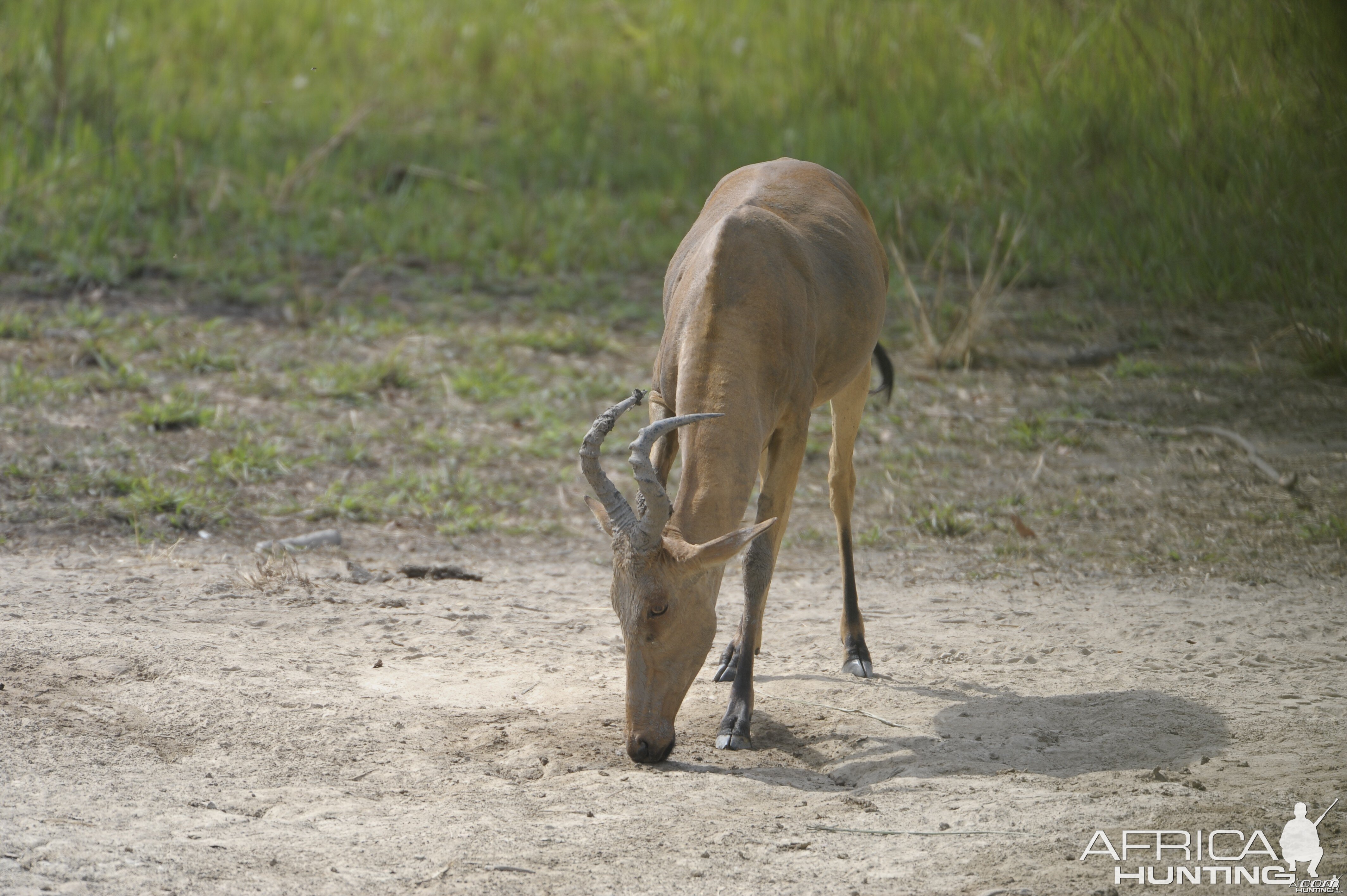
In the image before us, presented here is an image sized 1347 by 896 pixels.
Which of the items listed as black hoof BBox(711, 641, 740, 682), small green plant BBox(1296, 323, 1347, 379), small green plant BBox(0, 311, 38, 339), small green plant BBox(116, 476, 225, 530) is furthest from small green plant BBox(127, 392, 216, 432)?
small green plant BBox(1296, 323, 1347, 379)

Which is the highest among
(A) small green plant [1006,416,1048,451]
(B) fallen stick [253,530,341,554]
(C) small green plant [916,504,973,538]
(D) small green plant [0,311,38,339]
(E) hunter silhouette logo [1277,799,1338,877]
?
(E) hunter silhouette logo [1277,799,1338,877]

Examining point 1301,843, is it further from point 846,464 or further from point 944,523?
point 944,523

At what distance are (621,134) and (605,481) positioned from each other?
8.98m

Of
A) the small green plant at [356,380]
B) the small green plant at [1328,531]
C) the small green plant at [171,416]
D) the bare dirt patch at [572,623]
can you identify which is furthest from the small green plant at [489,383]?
the small green plant at [1328,531]

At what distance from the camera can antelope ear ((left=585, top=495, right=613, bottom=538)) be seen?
4.30 metres

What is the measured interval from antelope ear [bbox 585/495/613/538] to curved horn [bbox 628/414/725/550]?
0.28 meters

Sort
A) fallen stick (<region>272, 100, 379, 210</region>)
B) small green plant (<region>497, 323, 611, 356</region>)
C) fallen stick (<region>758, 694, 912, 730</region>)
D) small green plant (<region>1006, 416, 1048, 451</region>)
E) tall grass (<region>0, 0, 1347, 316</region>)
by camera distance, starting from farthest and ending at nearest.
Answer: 1. fallen stick (<region>272, 100, 379, 210</region>)
2. tall grass (<region>0, 0, 1347, 316</region>)
3. small green plant (<region>497, 323, 611, 356</region>)
4. small green plant (<region>1006, 416, 1048, 451</region>)
5. fallen stick (<region>758, 694, 912, 730</region>)

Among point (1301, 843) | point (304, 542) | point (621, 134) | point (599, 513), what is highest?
point (621, 134)

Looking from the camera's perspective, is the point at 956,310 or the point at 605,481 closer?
the point at 605,481

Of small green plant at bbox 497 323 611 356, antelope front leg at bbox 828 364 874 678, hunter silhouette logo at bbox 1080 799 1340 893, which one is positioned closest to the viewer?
hunter silhouette logo at bbox 1080 799 1340 893

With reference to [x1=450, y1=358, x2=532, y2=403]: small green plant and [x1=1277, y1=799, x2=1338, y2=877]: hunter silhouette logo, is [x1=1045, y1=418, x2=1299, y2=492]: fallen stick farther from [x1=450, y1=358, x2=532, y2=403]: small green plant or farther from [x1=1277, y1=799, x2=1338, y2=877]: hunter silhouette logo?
[x1=1277, y1=799, x2=1338, y2=877]: hunter silhouette logo

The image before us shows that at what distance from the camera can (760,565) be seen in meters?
4.74


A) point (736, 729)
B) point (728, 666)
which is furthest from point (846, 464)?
point (736, 729)

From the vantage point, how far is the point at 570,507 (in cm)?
712
